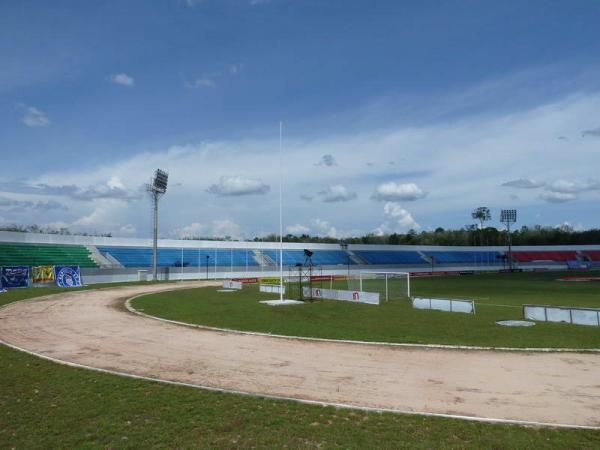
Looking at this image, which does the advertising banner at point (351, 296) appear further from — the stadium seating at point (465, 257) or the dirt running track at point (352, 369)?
the stadium seating at point (465, 257)

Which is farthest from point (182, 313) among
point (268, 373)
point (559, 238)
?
point (559, 238)

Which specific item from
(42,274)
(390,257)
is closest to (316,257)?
(390,257)

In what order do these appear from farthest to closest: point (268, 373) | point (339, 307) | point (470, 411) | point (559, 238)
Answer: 1. point (559, 238)
2. point (339, 307)
3. point (268, 373)
4. point (470, 411)

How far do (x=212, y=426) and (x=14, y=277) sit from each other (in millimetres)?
50056

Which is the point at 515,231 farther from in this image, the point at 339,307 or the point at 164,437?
the point at 164,437

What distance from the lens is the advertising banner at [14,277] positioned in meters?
49.1

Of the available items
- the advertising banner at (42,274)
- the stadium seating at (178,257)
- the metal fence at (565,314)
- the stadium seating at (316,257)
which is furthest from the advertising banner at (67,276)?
the metal fence at (565,314)

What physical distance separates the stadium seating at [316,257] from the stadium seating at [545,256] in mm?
49908

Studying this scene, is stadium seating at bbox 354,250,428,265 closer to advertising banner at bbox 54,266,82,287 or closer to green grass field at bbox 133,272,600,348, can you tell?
advertising banner at bbox 54,266,82,287

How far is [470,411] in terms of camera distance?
10656mm

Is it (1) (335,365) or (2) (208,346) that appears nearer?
(1) (335,365)

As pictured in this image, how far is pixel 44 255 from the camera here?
2451 inches

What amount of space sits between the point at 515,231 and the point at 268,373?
671 ft

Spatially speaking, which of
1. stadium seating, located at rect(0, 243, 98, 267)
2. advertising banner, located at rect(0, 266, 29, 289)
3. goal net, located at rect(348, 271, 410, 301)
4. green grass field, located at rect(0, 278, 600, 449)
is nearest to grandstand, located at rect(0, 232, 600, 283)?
stadium seating, located at rect(0, 243, 98, 267)
